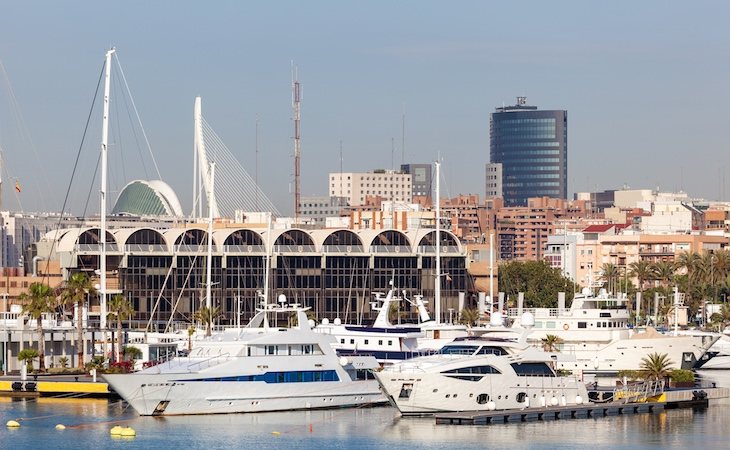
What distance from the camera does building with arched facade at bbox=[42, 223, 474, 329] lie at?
140000 millimetres

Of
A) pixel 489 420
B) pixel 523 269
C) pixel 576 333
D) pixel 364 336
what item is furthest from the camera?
pixel 523 269

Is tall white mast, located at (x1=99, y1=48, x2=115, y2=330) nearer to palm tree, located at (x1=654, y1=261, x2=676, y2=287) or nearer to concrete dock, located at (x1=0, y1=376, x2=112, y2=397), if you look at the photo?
concrete dock, located at (x1=0, y1=376, x2=112, y2=397)

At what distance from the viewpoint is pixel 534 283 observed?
177125 mm

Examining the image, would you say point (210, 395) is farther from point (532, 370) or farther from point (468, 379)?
point (532, 370)

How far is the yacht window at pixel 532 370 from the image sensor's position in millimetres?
78438

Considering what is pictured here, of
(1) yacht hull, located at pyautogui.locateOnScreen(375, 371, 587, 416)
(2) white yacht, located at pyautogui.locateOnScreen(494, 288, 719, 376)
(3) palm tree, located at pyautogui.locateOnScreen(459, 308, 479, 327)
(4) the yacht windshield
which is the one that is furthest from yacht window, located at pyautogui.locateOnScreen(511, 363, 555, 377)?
(3) palm tree, located at pyautogui.locateOnScreen(459, 308, 479, 327)

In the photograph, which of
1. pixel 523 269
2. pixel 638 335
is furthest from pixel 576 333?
pixel 523 269

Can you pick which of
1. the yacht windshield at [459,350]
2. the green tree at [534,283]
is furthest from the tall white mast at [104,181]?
the green tree at [534,283]

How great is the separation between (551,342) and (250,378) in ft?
76.2

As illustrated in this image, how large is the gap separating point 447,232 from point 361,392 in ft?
212

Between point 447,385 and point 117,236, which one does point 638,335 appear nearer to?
point 447,385

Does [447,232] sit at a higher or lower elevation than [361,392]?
higher

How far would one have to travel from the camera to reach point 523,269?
181125 mm

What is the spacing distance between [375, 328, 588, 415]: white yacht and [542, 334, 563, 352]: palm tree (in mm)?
17045
